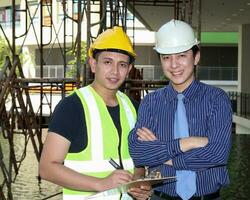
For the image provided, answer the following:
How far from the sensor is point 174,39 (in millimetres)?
2572

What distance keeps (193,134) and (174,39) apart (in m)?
0.48

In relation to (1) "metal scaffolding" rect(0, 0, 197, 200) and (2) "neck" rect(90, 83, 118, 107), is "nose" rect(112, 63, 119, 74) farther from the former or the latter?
(1) "metal scaffolding" rect(0, 0, 197, 200)

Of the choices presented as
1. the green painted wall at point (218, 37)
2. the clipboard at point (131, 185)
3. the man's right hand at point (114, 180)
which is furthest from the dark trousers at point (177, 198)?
the green painted wall at point (218, 37)

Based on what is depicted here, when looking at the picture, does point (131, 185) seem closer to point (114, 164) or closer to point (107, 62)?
point (114, 164)

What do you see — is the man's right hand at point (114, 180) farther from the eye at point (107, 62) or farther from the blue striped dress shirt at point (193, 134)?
the eye at point (107, 62)

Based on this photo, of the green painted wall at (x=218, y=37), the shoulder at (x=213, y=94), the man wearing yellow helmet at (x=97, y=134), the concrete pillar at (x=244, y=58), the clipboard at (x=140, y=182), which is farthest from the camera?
the green painted wall at (x=218, y=37)

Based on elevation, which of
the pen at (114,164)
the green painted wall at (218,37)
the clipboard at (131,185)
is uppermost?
the green painted wall at (218,37)

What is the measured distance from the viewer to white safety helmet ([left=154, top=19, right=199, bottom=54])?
8.39 feet

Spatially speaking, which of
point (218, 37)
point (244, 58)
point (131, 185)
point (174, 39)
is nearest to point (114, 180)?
point (131, 185)

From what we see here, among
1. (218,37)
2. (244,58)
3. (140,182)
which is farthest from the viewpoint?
(218,37)

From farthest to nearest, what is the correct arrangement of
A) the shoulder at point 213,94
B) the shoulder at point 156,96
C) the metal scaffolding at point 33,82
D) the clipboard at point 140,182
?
the metal scaffolding at point 33,82 → the shoulder at point 156,96 → the shoulder at point 213,94 → the clipboard at point 140,182

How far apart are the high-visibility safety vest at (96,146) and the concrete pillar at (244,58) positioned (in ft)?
80.8

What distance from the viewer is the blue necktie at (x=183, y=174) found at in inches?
99.9

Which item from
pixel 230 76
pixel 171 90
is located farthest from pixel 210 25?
pixel 171 90
